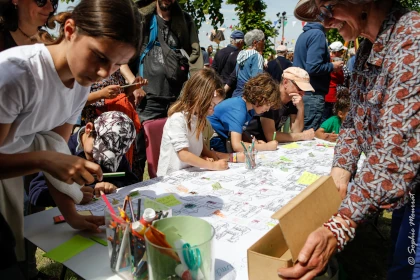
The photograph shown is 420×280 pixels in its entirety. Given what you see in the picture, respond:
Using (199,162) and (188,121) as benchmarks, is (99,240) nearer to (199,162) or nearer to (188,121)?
(199,162)

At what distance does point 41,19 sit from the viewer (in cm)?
205

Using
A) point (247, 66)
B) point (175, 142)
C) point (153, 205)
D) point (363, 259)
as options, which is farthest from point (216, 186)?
point (247, 66)

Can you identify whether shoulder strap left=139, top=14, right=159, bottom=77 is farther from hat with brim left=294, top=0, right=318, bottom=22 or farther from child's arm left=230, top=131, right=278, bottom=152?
hat with brim left=294, top=0, right=318, bottom=22

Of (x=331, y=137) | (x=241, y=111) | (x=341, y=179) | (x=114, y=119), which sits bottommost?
(x=331, y=137)

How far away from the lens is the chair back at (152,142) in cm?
247

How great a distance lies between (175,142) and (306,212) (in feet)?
4.41

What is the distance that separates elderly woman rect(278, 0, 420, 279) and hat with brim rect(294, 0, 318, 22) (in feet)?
0.49

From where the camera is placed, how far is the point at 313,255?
0.98 metres

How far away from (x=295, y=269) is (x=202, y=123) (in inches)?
60.9

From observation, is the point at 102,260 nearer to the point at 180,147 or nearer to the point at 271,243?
the point at 271,243

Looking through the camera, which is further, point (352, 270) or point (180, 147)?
point (352, 270)

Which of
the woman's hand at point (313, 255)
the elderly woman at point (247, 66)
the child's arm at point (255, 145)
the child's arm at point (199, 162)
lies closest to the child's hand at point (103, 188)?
the child's arm at point (199, 162)

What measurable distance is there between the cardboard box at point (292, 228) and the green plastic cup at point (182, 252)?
0.44ft

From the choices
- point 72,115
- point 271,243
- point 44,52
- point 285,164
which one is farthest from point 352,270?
point 44,52
